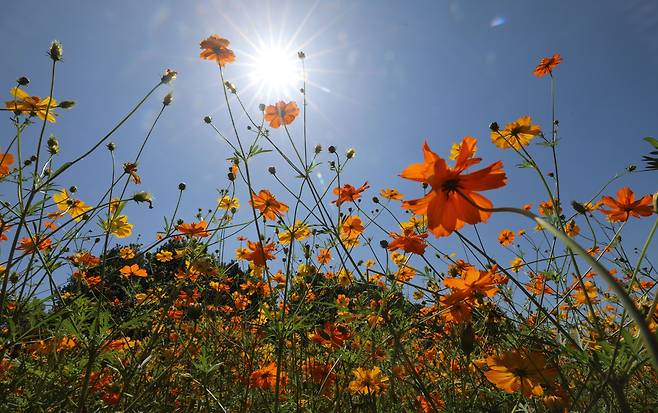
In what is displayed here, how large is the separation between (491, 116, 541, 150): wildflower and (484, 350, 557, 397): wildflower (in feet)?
5.24

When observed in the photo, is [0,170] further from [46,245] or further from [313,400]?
[313,400]

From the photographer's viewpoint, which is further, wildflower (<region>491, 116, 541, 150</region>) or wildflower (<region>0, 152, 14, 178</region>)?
wildflower (<region>491, 116, 541, 150</region>)

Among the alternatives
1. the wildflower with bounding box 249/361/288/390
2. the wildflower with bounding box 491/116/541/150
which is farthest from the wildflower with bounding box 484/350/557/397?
the wildflower with bounding box 491/116/541/150

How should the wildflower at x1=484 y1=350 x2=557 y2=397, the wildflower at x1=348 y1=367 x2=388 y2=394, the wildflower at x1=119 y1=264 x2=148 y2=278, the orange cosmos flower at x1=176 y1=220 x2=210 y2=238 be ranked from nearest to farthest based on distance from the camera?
1. the wildflower at x1=484 y1=350 x2=557 y2=397
2. the wildflower at x1=348 y1=367 x2=388 y2=394
3. the orange cosmos flower at x1=176 y1=220 x2=210 y2=238
4. the wildflower at x1=119 y1=264 x2=148 y2=278

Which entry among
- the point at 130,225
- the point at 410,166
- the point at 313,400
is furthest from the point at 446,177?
the point at 130,225

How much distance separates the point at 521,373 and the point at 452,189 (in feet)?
2.68

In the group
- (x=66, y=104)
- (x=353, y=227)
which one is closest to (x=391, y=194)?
(x=353, y=227)

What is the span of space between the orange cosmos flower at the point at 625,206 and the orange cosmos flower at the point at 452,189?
134 centimetres

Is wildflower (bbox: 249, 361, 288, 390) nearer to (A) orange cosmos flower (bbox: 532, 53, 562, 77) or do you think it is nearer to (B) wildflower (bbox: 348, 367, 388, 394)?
(B) wildflower (bbox: 348, 367, 388, 394)

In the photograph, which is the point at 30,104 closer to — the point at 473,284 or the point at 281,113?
Result: the point at 281,113

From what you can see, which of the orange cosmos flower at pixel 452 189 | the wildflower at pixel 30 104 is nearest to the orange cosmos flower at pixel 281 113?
the wildflower at pixel 30 104

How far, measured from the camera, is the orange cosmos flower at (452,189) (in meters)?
0.85

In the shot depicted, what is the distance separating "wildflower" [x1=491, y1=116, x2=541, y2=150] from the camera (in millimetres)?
2496

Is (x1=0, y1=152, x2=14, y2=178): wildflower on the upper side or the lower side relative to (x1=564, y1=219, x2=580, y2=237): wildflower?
lower
